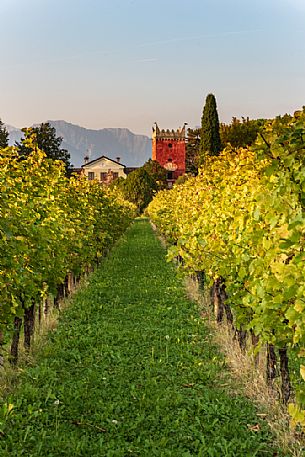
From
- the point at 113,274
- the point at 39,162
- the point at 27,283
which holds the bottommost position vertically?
the point at 113,274

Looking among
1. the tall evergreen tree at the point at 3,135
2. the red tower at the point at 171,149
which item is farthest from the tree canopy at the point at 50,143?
the red tower at the point at 171,149

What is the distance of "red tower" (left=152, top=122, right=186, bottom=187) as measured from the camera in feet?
279

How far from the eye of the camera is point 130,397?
5.78 meters

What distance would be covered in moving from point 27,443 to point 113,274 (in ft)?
32.6

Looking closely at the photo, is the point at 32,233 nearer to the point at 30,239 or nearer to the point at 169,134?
the point at 30,239

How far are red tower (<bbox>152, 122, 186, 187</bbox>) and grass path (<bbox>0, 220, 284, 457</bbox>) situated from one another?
76002 millimetres

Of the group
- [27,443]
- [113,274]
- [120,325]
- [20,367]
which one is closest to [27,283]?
[20,367]

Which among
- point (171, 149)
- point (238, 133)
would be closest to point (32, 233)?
point (238, 133)

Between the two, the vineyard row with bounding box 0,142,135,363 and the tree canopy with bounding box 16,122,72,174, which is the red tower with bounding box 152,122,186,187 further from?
the vineyard row with bounding box 0,142,135,363

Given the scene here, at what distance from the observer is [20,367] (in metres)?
6.61

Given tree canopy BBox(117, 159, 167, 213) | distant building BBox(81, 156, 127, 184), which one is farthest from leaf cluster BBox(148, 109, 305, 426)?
distant building BBox(81, 156, 127, 184)

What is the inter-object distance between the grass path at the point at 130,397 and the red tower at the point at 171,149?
76.0 meters

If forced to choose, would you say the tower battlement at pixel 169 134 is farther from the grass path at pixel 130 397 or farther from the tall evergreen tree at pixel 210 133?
the grass path at pixel 130 397

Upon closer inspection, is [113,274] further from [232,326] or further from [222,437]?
[222,437]
